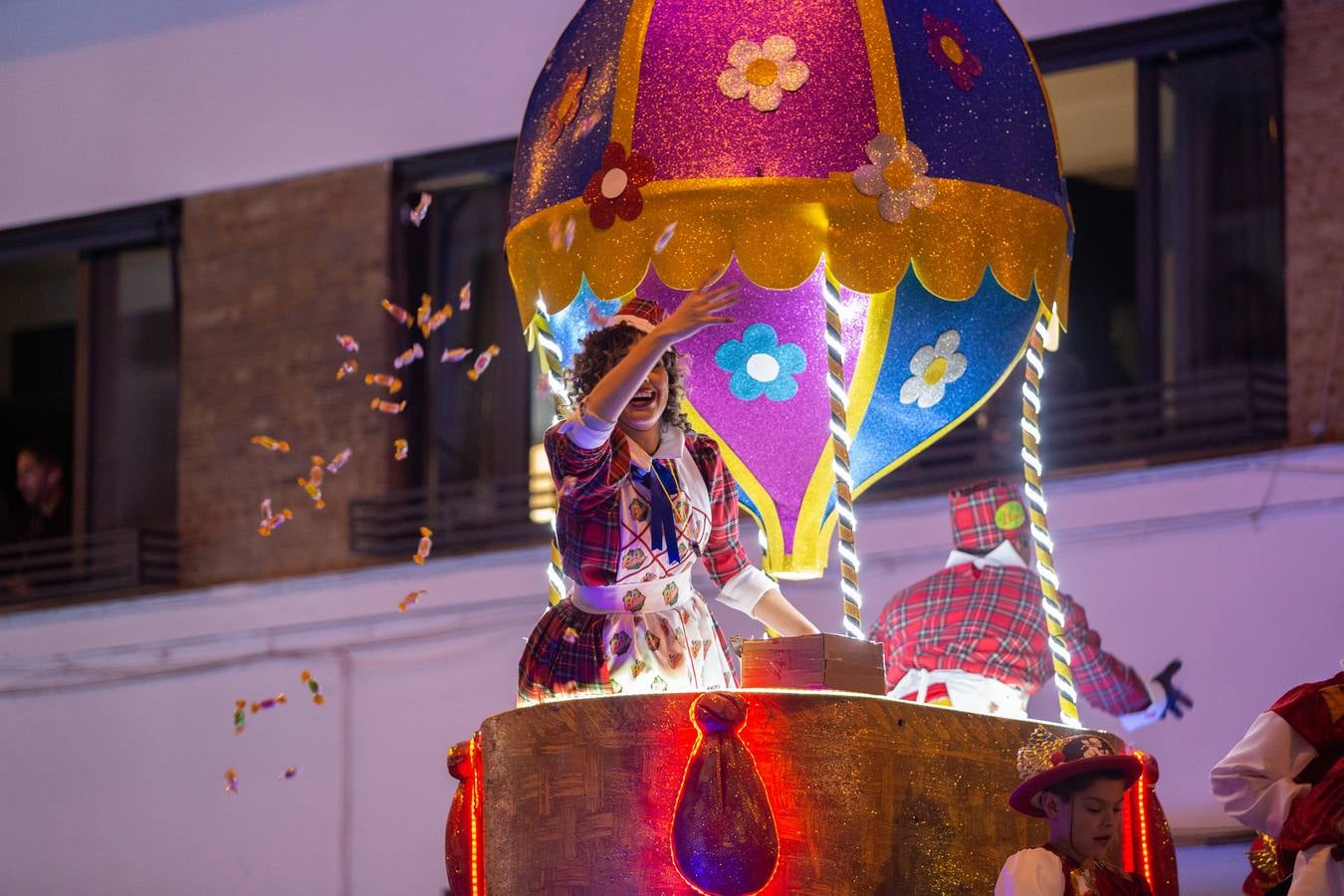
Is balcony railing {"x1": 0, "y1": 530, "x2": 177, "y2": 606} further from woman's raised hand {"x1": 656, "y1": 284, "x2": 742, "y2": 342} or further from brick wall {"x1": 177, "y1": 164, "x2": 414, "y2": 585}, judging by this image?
woman's raised hand {"x1": 656, "y1": 284, "x2": 742, "y2": 342}

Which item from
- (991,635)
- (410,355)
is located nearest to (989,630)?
(991,635)

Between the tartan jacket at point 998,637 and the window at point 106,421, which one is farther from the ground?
the window at point 106,421

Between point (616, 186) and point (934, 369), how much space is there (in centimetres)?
116

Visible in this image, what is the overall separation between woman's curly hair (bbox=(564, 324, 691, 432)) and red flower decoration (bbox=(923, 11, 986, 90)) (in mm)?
1149

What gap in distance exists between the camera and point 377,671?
1081cm

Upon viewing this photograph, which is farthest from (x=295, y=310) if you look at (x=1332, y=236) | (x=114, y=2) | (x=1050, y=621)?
(x=1050, y=621)

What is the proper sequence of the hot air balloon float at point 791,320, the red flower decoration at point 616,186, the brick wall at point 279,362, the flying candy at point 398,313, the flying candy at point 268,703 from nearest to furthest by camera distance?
1. the hot air balloon float at point 791,320
2. the red flower decoration at point 616,186
3. the flying candy at point 398,313
4. the flying candy at point 268,703
5. the brick wall at point 279,362

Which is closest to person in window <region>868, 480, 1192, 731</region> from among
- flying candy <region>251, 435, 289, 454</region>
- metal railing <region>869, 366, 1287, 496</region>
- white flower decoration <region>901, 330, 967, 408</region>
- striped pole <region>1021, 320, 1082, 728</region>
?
white flower decoration <region>901, 330, 967, 408</region>

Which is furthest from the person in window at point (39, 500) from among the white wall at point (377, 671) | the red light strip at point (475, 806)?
the red light strip at point (475, 806)

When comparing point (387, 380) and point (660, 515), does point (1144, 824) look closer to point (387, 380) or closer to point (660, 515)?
point (660, 515)

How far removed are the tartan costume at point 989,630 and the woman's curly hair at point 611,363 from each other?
171 cm

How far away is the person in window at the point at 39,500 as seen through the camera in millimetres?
12812

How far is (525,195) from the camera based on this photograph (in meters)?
5.55

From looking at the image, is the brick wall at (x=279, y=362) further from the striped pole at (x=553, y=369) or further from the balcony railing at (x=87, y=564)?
the striped pole at (x=553, y=369)
